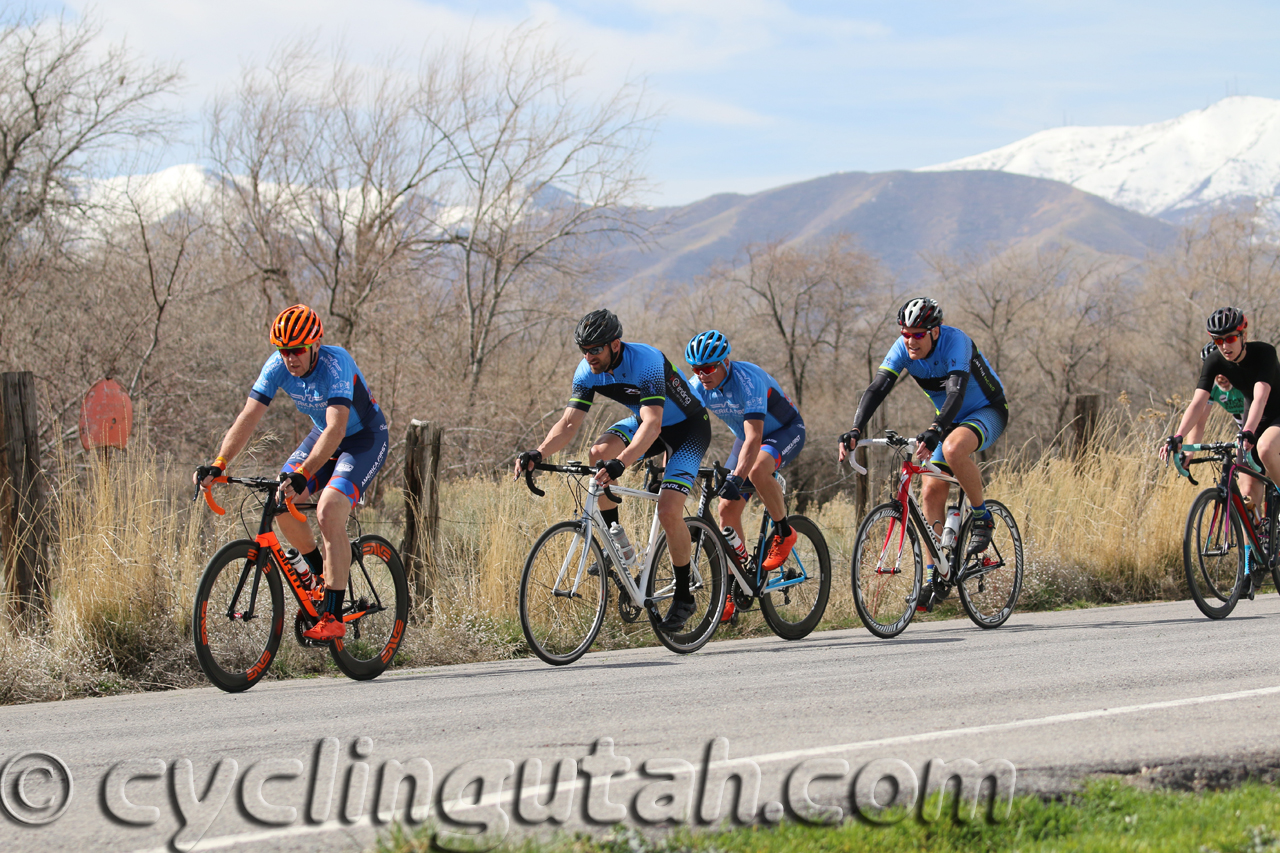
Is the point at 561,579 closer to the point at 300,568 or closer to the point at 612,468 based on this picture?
the point at 612,468

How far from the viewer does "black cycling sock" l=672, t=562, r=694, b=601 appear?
26.0 ft

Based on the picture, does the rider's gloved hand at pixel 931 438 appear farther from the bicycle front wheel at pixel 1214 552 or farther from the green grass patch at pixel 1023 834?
the green grass patch at pixel 1023 834

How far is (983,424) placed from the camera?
8.76 metres

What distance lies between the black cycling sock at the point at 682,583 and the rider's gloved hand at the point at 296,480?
258cm

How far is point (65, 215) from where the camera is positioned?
23406 millimetres

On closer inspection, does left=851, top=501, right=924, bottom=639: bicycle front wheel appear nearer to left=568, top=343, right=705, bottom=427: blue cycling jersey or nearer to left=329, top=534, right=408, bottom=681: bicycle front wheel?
left=568, top=343, right=705, bottom=427: blue cycling jersey

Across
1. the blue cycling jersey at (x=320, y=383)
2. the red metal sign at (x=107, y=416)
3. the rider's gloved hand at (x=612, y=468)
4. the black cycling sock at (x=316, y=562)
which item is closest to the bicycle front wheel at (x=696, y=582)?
the rider's gloved hand at (x=612, y=468)

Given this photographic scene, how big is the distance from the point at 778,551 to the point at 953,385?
1761mm

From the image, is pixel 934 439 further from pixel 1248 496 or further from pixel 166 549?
pixel 166 549

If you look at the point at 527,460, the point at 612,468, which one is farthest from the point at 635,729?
the point at 527,460

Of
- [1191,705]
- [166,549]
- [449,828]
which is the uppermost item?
[166,549]

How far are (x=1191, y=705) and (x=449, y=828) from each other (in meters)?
3.82

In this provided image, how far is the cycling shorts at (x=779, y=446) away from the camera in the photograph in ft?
28.2

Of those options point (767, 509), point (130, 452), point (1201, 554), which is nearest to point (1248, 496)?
point (1201, 554)
